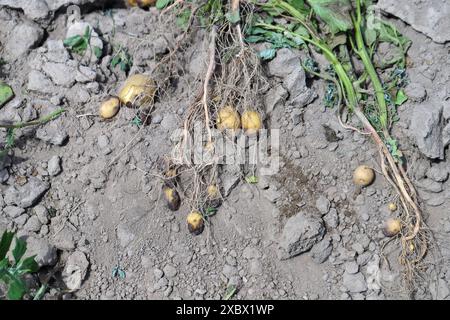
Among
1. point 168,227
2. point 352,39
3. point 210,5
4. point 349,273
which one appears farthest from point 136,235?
point 352,39

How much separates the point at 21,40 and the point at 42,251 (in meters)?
0.94

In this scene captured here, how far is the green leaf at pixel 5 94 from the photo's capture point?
8.25ft

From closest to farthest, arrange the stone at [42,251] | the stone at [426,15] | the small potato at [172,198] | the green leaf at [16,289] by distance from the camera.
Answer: the green leaf at [16,289]
the stone at [42,251]
the small potato at [172,198]
the stone at [426,15]

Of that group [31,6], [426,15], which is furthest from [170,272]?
[426,15]

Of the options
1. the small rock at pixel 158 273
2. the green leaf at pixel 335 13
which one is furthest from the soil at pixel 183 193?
the green leaf at pixel 335 13

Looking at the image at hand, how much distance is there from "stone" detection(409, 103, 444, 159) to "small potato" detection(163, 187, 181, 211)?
1.00 meters

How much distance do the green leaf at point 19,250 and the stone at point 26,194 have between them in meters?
0.26

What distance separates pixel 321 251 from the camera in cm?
233

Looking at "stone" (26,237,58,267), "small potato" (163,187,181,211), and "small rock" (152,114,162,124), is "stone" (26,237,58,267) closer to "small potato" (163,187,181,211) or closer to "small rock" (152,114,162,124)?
"small potato" (163,187,181,211)

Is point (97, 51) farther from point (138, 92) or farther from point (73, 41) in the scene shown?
point (138, 92)

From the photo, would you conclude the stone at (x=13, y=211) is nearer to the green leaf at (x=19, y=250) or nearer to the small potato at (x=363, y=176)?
the green leaf at (x=19, y=250)

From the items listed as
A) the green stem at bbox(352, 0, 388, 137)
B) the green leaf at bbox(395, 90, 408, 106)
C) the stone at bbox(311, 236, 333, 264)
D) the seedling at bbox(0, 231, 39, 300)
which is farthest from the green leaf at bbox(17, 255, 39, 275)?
the green leaf at bbox(395, 90, 408, 106)

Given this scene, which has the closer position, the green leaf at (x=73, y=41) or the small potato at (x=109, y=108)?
the small potato at (x=109, y=108)

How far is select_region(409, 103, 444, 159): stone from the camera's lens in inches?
95.5
